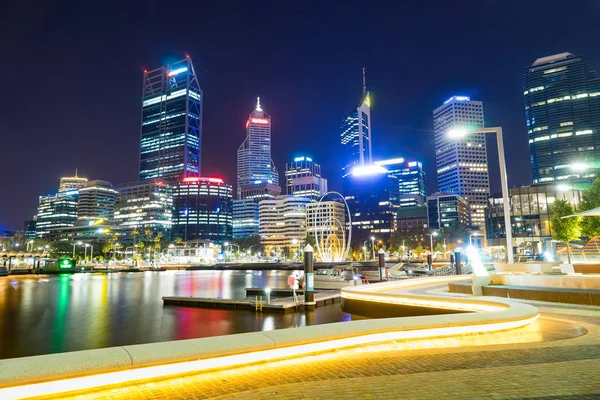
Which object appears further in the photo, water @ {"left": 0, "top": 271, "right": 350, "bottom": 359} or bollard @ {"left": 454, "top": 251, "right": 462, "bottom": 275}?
bollard @ {"left": 454, "top": 251, "right": 462, "bottom": 275}

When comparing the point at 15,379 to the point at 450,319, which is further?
the point at 450,319

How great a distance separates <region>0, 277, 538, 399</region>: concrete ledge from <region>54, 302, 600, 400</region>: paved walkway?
264mm

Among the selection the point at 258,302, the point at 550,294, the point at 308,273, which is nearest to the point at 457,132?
the point at 550,294

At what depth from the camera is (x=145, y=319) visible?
101 ft

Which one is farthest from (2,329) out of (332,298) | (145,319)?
(332,298)

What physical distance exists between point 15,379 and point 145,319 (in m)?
26.8

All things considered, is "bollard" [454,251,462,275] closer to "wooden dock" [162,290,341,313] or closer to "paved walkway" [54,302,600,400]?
"wooden dock" [162,290,341,313]

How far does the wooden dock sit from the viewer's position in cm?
3186

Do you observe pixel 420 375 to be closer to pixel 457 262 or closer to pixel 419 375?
pixel 419 375

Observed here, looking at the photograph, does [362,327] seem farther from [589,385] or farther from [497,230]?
[497,230]

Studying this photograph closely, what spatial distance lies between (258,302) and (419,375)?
89.5 feet

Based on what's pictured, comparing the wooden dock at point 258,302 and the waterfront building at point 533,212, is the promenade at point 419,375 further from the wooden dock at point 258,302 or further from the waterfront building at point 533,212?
the waterfront building at point 533,212

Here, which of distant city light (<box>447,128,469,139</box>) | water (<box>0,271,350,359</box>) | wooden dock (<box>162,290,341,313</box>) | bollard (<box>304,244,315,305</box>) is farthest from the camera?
wooden dock (<box>162,290,341,313</box>)

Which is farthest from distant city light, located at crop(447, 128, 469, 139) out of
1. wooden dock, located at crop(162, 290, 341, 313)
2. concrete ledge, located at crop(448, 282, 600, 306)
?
wooden dock, located at crop(162, 290, 341, 313)
